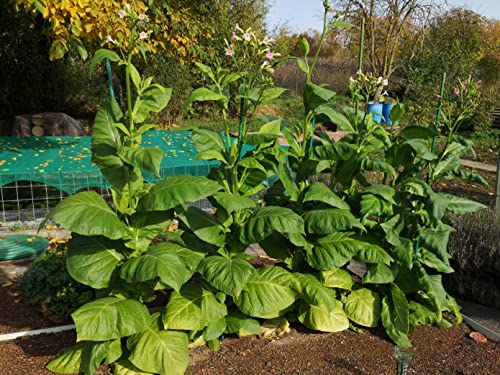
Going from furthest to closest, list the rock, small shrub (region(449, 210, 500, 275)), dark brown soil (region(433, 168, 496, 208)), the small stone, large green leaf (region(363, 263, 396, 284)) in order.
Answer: the rock, dark brown soil (region(433, 168, 496, 208)), small shrub (region(449, 210, 500, 275)), the small stone, large green leaf (region(363, 263, 396, 284))

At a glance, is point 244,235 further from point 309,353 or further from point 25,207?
point 25,207

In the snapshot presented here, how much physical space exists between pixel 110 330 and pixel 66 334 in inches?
29.6

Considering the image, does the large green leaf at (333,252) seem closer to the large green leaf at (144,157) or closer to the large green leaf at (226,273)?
the large green leaf at (226,273)

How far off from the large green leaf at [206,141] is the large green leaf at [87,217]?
0.61 m

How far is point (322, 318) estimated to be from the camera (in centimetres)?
317

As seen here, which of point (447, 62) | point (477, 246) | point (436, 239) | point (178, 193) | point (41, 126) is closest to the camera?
point (178, 193)

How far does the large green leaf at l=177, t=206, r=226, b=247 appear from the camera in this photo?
9.37 ft

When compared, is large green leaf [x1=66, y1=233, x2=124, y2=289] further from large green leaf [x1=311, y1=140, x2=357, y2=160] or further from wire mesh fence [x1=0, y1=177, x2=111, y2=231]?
wire mesh fence [x1=0, y1=177, x2=111, y2=231]

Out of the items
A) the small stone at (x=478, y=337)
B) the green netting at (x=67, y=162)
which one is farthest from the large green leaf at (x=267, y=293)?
the green netting at (x=67, y=162)

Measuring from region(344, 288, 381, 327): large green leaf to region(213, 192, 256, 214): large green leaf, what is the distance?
3.54 ft

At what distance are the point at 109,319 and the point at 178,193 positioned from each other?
28.1 inches

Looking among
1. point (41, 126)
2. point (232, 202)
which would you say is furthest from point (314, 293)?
point (41, 126)

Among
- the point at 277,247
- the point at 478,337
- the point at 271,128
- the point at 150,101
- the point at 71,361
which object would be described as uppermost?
the point at 150,101

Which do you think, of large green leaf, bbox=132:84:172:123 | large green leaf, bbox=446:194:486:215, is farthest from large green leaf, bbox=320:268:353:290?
large green leaf, bbox=132:84:172:123
